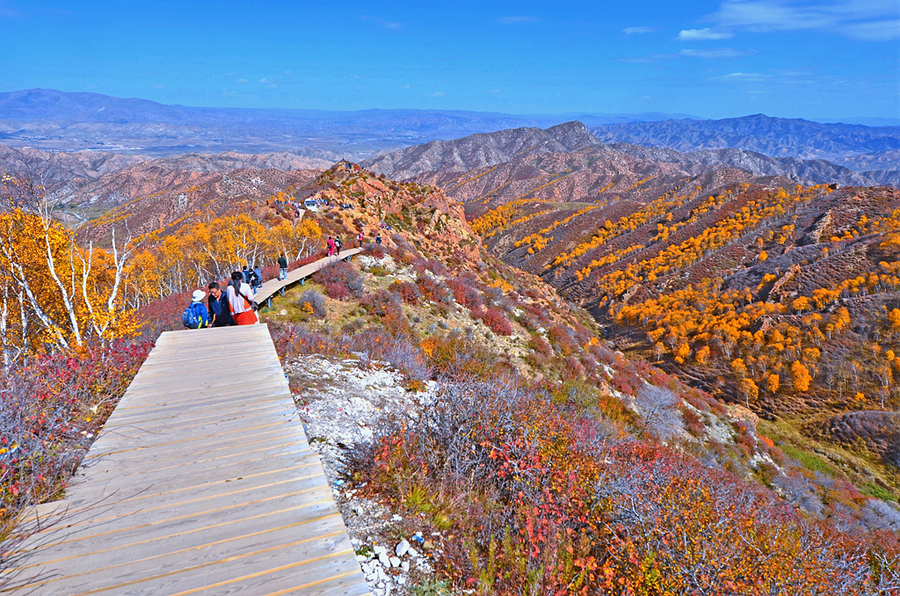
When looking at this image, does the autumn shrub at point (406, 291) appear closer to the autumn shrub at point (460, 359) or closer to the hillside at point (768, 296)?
the autumn shrub at point (460, 359)

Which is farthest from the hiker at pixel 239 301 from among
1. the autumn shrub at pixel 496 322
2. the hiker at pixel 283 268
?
the autumn shrub at pixel 496 322

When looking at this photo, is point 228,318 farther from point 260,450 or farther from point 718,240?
point 718,240

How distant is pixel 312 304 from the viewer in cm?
1550

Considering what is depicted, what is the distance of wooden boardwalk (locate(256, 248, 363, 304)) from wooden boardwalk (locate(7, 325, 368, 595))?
30.9ft

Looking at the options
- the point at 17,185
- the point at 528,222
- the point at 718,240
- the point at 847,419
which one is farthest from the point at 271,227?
the point at 528,222

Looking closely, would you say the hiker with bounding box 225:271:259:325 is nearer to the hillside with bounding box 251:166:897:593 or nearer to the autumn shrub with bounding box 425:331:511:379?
the hillside with bounding box 251:166:897:593

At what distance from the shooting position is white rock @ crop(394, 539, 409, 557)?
4.36 meters

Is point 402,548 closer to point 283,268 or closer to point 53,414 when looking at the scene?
point 53,414

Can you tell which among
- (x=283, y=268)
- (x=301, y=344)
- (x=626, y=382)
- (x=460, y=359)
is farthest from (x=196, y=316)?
(x=626, y=382)

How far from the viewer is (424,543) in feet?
14.9

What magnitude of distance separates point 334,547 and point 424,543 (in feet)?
5.28

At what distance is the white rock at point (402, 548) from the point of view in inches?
171

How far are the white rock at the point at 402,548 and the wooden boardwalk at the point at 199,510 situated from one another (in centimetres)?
119

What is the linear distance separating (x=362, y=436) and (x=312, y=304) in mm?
10145
